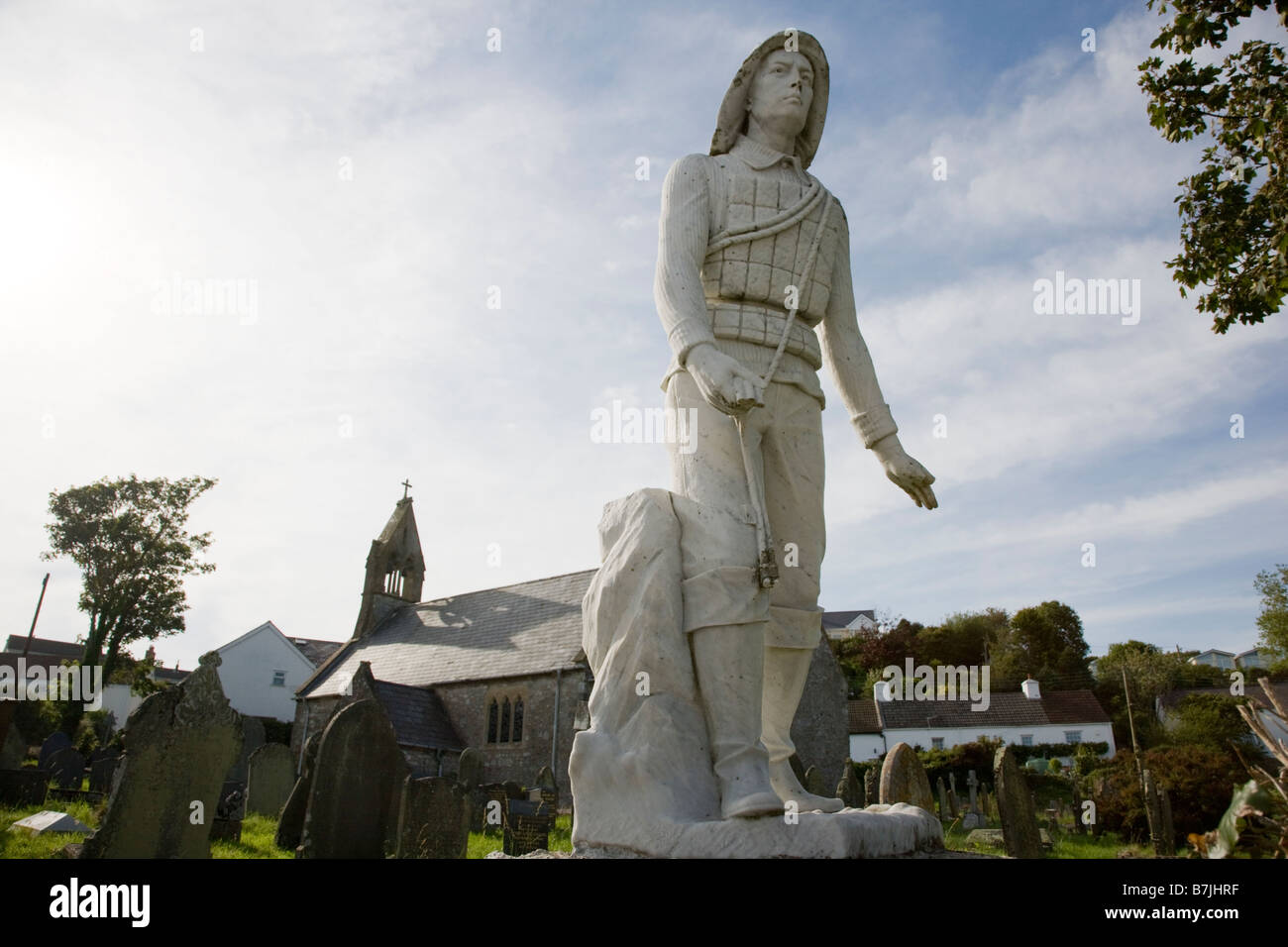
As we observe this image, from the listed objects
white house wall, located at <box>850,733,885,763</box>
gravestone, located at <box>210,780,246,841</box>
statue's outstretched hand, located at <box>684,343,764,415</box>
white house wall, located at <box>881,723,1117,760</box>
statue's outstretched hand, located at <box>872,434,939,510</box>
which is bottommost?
white house wall, located at <box>850,733,885,763</box>

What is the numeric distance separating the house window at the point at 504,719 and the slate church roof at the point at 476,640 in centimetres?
92

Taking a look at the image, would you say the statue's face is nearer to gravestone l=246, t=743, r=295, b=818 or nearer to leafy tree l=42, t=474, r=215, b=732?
gravestone l=246, t=743, r=295, b=818

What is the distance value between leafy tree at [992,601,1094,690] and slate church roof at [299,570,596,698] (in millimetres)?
32277

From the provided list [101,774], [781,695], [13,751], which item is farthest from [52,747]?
[781,695]

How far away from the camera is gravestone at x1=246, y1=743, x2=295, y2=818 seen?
15336 millimetres

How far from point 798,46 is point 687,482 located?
2.32 meters

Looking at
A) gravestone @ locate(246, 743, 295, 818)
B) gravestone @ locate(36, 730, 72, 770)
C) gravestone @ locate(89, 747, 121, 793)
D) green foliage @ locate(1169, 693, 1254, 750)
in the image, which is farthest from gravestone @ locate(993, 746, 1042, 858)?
green foliage @ locate(1169, 693, 1254, 750)

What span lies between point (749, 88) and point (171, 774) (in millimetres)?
6734

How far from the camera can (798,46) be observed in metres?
4.34

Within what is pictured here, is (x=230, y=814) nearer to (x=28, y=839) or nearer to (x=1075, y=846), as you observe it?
(x=28, y=839)
